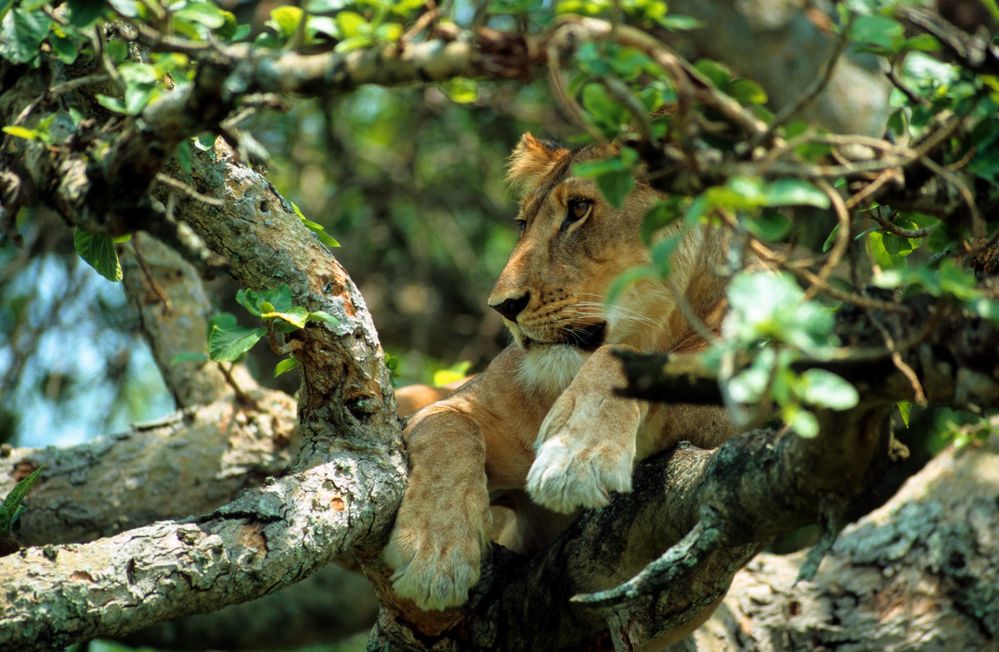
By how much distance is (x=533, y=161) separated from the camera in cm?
466

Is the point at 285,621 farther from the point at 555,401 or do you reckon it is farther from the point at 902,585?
the point at 902,585

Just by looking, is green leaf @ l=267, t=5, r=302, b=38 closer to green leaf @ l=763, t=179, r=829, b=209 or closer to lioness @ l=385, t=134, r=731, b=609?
green leaf @ l=763, t=179, r=829, b=209

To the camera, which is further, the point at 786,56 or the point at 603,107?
the point at 786,56

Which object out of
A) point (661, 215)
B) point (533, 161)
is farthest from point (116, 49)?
point (533, 161)

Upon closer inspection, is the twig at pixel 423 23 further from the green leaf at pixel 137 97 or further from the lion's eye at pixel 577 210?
the lion's eye at pixel 577 210

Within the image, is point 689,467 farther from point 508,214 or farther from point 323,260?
point 508,214

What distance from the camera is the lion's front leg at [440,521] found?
3.36 meters

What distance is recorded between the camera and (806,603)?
4.36 metres

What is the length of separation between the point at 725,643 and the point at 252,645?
2478mm

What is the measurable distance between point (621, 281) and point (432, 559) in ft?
5.52

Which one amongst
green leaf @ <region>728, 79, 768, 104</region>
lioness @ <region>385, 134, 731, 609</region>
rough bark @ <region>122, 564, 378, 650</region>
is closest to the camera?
green leaf @ <region>728, 79, 768, 104</region>

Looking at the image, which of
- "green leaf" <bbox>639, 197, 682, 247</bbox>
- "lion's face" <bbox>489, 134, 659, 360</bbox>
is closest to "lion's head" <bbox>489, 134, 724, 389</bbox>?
"lion's face" <bbox>489, 134, 659, 360</bbox>

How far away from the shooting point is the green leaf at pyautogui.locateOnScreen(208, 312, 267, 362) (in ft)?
10.0

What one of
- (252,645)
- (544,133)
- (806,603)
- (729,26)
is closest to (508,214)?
(544,133)
